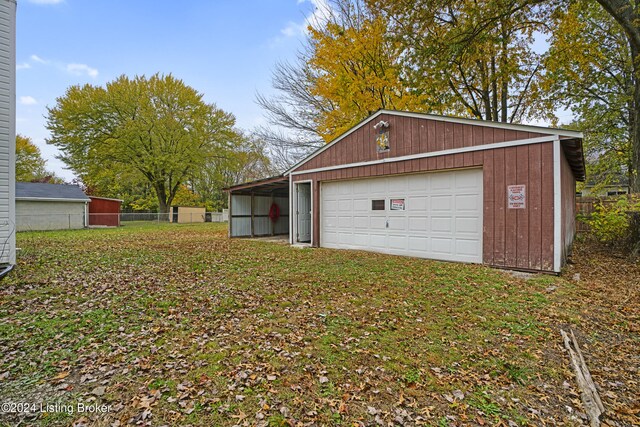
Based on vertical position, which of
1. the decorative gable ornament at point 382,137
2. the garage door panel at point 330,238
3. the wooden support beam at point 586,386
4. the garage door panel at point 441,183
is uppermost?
the decorative gable ornament at point 382,137

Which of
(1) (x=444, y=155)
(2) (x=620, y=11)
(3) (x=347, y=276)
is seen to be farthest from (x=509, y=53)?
(3) (x=347, y=276)

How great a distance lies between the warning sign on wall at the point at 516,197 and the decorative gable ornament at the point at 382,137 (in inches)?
131

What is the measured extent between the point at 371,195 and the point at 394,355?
676 cm

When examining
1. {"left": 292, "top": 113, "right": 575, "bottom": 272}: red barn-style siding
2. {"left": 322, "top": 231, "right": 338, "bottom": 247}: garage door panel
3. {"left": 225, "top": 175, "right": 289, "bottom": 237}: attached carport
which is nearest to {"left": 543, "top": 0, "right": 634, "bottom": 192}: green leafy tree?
{"left": 292, "top": 113, "right": 575, "bottom": 272}: red barn-style siding

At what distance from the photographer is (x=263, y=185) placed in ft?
44.8

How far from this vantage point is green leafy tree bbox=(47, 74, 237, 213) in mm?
24702

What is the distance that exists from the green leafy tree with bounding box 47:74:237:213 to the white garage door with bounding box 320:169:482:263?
20.6 m

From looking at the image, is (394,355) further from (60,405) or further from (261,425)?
(60,405)

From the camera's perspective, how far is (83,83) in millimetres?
25656

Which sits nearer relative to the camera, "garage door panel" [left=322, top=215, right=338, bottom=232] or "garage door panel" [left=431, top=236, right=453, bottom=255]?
"garage door panel" [left=431, top=236, right=453, bottom=255]

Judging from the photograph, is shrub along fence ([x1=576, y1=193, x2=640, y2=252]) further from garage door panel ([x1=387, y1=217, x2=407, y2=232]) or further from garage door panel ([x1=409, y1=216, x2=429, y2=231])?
garage door panel ([x1=387, y1=217, x2=407, y2=232])

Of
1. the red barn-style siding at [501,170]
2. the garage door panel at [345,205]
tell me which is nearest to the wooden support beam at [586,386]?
the red barn-style siding at [501,170]

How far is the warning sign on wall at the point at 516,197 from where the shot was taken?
22.0ft

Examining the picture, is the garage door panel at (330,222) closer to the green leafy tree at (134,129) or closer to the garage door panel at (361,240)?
the garage door panel at (361,240)
